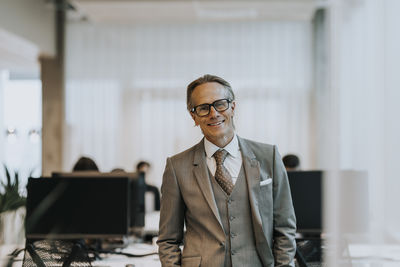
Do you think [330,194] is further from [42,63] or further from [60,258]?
[42,63]

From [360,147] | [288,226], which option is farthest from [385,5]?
[288,226]

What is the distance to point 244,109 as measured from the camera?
7004mm

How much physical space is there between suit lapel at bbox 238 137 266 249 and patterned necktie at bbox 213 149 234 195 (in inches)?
2.5

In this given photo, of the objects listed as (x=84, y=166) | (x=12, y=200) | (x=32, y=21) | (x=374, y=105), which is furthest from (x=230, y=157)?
(x=32, y=21)

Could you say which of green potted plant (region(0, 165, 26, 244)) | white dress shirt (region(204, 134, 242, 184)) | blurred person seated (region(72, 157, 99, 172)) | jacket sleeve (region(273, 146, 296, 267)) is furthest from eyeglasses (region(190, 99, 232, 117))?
blurred person seated (region(72, 157, 99, 172))

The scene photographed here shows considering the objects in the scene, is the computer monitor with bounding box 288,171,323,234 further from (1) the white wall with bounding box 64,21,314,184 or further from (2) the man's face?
(1) the white wall with bounding box 64,21,314,184

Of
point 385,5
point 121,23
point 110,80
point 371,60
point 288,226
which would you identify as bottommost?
point 288,226

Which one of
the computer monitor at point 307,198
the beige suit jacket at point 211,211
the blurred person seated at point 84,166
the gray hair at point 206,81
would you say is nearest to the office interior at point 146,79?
the blurred person seated at point 84,166

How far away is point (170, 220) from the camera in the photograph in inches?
68.1

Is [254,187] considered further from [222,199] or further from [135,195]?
[135,195]

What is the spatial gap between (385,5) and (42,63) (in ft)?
21.5

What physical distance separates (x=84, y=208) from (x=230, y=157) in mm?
1551

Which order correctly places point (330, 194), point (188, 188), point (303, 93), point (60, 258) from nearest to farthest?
point (330, 194)
point (188, 188)
point (60, 258)
point (303, 93)

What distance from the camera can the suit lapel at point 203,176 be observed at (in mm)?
1656
